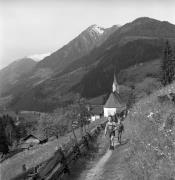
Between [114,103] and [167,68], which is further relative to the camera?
[114,103]

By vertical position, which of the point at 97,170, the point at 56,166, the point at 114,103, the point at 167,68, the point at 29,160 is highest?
the point at 167,68

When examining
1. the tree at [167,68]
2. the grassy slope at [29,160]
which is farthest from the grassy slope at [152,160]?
the tree at [167,68]

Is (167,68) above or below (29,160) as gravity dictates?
above

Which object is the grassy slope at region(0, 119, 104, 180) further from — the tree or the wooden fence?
the tree

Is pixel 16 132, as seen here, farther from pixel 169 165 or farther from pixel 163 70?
pixel 169 165

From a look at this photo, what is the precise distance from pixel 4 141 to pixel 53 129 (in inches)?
745

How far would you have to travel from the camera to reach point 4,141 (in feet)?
365

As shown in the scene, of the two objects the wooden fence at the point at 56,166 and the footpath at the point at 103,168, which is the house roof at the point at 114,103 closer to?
the footpath at the point at 103,168

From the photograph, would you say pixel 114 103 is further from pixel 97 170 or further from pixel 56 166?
pixel 56 166

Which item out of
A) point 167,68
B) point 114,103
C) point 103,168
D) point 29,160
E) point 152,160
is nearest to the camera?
point 152,160

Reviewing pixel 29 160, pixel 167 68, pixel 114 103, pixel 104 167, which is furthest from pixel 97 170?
pixel 114 103

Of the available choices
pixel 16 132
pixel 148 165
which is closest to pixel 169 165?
pixel 148 165

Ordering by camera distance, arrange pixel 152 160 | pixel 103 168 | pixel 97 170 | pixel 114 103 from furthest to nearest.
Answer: pixel 114 103, pixel 103 168, pixel 97 170, pixel 152 160

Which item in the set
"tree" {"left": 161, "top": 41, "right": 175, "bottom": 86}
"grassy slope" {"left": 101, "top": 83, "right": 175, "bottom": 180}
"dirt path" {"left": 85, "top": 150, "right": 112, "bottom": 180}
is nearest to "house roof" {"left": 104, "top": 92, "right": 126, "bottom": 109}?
"tree" {"left": 161, "top": 41, "right": 175, "bottom": 86}
